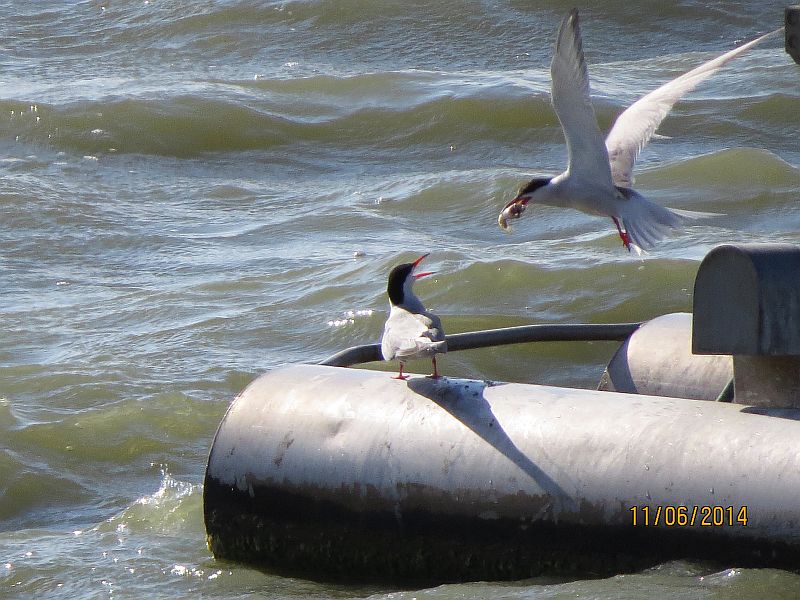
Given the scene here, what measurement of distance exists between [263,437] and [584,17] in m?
12.9

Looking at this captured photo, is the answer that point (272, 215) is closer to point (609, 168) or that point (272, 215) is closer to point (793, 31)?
point (609, 168)

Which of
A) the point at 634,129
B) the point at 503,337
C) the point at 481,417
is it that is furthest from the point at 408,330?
the point at 634,129

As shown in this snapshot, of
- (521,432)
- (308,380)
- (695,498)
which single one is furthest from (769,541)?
(308,380)

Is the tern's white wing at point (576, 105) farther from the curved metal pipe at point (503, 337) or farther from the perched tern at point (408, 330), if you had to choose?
the perched tern at point (408, 330)

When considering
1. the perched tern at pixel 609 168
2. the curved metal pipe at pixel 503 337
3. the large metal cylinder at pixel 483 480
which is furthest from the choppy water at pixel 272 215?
the perched tern at pixel 609 168

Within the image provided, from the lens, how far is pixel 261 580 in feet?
13.2

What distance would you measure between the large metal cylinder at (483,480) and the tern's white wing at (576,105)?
1491 mm

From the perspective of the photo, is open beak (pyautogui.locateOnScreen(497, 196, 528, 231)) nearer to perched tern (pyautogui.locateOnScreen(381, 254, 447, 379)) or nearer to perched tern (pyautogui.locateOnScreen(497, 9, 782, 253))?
perched tern (pyautogui.locateOnScreen(497, 9, 782, 253))

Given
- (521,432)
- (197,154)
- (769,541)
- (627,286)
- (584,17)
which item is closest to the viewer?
(769,541)

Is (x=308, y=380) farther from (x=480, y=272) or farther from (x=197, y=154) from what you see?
(x=197, y=154)

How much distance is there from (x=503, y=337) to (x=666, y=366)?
0.56 meters

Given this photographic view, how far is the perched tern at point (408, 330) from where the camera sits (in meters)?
4.03

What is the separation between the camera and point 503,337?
183 inches

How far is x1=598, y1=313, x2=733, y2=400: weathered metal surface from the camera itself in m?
4.48
